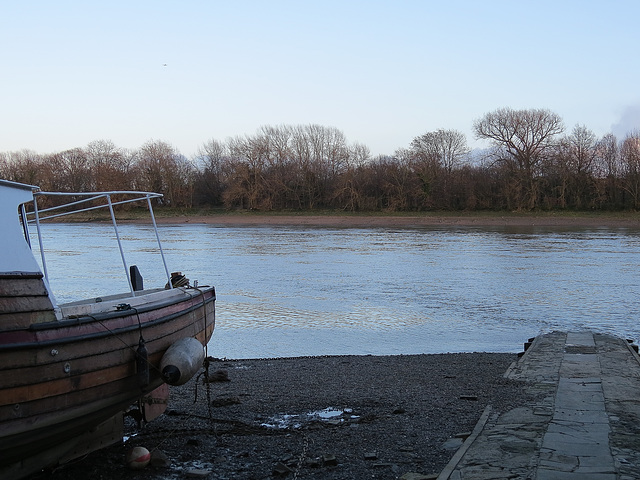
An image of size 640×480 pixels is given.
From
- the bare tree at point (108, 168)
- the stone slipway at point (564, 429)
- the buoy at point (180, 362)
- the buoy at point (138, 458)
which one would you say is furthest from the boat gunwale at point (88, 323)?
the bare tree at point (108, 168)

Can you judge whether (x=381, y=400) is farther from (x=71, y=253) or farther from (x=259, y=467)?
(x=71, y=253)

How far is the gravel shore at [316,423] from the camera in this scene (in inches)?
246

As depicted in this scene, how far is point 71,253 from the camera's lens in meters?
33.4

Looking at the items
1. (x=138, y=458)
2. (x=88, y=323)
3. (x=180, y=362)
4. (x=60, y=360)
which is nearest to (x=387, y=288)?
(x=180, y=362)

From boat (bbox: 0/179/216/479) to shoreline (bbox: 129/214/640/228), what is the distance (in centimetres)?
5632

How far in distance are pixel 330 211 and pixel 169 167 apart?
20.4 m

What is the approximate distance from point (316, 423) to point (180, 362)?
185 centimetres

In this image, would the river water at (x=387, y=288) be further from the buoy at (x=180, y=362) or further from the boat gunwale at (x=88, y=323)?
the boat gunwale at (x=88, y=323)

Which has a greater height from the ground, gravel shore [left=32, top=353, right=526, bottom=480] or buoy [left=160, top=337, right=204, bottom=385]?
buoy [left=160, top=337, right=204, bottom=385]

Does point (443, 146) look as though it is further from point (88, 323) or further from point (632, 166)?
point (88, 323)

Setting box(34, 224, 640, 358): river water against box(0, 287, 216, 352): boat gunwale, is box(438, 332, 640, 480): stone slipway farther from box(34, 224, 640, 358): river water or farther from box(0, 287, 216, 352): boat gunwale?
box(34, 224, 640, 358): river water

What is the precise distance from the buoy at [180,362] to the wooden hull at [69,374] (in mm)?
116

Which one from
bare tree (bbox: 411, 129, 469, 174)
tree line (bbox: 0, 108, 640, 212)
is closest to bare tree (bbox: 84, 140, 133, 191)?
tree line (bbox: 0, 108, 640, 212)

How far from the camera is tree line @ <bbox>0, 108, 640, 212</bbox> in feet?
221
